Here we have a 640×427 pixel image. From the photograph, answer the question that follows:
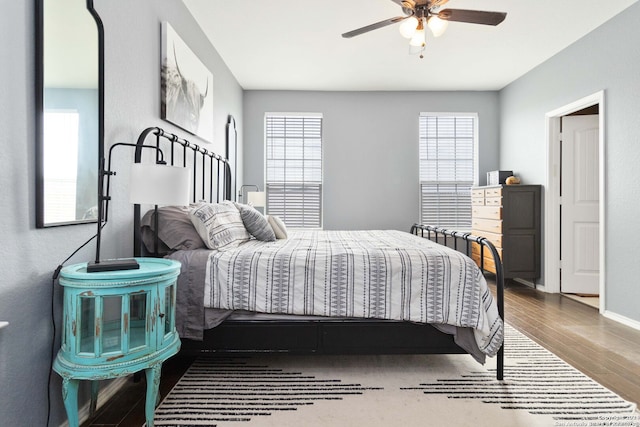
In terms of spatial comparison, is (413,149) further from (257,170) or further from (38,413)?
(38,413)

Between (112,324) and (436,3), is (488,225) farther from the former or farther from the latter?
(112,324)

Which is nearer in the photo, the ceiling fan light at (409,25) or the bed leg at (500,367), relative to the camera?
the bed leg at (500,367)

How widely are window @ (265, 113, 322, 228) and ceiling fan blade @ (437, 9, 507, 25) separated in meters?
3.10

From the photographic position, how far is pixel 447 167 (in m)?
5.46

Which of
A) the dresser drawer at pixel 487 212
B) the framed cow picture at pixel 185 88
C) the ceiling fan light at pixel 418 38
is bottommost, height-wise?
the dresser drawer at pixel 487 212

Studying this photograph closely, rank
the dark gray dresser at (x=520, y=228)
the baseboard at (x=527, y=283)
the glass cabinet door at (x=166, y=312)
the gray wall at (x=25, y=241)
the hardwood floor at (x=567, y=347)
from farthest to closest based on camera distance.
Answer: the baseboard at (x=527, y=283) < the dark gray dresser at (x=520, y=228) < the hardwood floor at (x=567, y=347) < the glass cabinet door at (x=166, y=312) < the gray wall at (x=25, y=241)

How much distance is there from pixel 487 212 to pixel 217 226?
12.4 ft

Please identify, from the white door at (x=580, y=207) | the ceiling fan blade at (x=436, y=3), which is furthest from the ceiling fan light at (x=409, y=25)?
the white door at (x=580, y=207)

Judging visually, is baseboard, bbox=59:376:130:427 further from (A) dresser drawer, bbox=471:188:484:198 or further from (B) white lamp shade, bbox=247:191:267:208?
(A) dresser drawer, bbox=471:188:484:198

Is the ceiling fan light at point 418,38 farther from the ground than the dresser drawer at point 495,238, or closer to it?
farther from the ground

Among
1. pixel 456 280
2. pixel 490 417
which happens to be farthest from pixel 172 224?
pixel 490 417

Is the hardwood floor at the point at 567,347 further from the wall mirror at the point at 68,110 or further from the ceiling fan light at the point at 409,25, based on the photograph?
the ceiling fan light at the point at 409,25

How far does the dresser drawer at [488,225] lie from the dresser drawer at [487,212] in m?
0.05

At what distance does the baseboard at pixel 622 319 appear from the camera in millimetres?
2993
